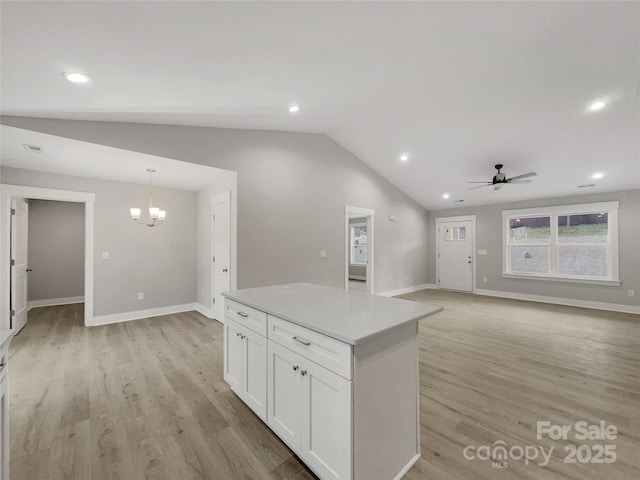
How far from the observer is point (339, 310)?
1794mm

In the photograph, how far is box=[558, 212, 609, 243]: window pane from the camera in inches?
227

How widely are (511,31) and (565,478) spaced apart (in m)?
3.29

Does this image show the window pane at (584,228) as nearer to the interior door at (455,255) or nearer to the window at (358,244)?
the interior door at (455,255)

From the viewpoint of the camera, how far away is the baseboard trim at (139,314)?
14.5 ft

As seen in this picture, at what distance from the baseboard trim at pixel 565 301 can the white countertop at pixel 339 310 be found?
628 cm

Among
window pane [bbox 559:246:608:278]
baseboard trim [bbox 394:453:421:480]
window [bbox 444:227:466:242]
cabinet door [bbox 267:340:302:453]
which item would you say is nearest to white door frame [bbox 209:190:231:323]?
cabinet door [bbox 267:340:302:453]

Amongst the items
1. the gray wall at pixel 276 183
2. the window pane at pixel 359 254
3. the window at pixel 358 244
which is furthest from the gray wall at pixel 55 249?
the window pane at pixel 359 254

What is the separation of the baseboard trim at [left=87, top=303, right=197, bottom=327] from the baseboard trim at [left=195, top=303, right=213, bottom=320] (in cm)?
12

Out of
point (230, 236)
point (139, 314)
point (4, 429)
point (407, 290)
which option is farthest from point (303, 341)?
point (407, 290)

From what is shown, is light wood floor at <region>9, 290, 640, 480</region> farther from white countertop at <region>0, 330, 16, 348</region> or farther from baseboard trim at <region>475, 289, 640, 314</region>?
baseboard trim at <region>475, 289, 640, 314</region>

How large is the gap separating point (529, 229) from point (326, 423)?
7.39m

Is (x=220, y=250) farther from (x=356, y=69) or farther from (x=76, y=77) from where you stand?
(x=356, y=69)

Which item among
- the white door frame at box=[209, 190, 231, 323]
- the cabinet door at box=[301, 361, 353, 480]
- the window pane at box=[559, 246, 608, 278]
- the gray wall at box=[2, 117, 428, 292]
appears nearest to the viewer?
the cabinet door at box=[301, 361, 353, 480]

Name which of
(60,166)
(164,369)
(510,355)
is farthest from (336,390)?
(60,166)
